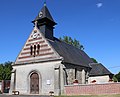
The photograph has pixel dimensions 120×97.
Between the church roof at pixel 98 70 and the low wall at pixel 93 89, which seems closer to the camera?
the low wall at pixel 93 89

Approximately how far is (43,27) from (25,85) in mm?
9119

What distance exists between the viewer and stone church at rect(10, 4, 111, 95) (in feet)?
97.7

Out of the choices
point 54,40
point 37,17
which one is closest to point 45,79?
point 54,40

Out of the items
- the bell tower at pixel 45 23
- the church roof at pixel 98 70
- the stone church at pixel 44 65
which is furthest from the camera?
the church roof at pixel 98 70

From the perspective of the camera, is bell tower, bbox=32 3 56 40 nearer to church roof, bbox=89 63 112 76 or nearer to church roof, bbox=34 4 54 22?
church roof, bbox=34 4 54 22

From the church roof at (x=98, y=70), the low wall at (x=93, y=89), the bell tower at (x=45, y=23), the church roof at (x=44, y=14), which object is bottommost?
the low wall at (x=93, y=89)

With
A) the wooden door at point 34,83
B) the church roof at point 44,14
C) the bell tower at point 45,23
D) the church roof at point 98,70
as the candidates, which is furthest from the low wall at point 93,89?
the church roof at point 44,14

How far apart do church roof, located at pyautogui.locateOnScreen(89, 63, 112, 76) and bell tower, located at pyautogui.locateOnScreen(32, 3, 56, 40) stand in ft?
31.3

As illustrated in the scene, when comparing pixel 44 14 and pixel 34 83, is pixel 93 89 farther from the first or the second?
pixel 44 14

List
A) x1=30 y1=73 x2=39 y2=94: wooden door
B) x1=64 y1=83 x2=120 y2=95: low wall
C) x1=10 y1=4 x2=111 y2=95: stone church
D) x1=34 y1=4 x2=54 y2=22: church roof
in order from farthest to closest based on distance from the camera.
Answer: x1=34 y1=4 x2=54 y2=22: church roof
x1=30 y1=73 x2=39 y2=94: wooden door
x1=10 y1=4 x2=111 y2=95: stone church
x1=64 y1=83 x2=120 y2=95: low wall

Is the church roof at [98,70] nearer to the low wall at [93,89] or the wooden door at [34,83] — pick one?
the low wall at [93,89]

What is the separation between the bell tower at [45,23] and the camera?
33.6 meters

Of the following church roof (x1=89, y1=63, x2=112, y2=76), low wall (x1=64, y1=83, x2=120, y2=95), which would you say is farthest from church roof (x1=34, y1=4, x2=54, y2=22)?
low wall (x1=64, y1=83, x2=120, y2=95)

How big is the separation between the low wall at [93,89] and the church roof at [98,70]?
965 cm
